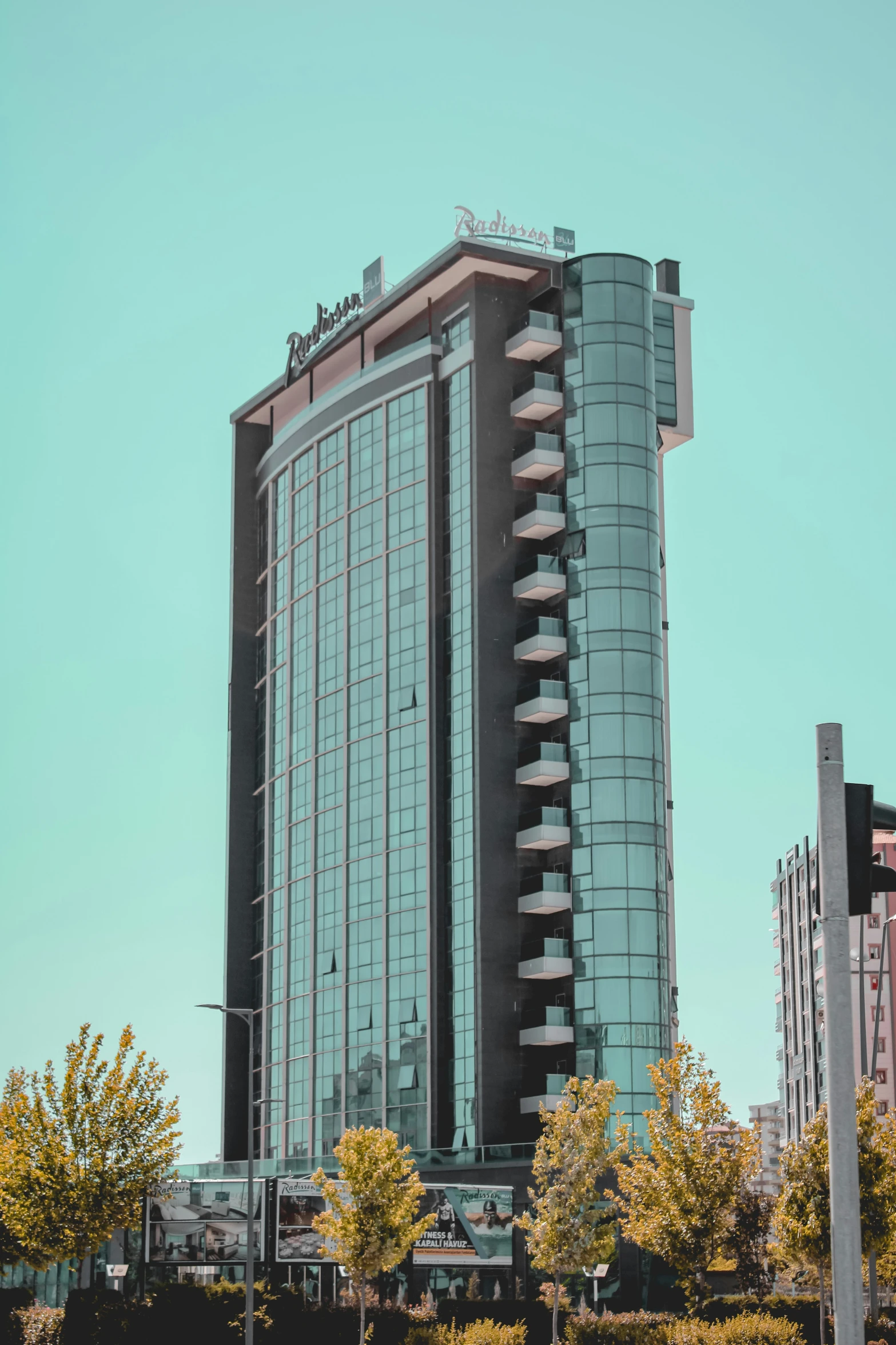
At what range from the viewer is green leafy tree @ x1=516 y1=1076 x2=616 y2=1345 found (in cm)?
5188

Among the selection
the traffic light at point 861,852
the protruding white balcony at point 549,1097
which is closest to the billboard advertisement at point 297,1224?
the protruding white balcony at point 549,1097

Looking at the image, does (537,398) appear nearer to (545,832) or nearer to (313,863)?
(545,832)

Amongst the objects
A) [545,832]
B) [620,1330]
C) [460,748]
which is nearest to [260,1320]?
[620,1330]

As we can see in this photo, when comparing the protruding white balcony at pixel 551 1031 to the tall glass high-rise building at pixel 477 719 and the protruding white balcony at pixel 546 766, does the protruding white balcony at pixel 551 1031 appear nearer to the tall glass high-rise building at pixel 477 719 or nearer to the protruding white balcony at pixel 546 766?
the tall glass high-rise building at pixel 477 719

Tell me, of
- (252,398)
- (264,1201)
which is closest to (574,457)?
(252,398)

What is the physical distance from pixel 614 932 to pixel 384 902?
13.0 meters

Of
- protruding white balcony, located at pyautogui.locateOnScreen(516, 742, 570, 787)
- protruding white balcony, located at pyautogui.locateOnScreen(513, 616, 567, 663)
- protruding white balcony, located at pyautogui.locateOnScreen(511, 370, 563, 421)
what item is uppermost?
protruding white balcony, located at pyautogui.locateOnScreen(511, 370, 563, 421)

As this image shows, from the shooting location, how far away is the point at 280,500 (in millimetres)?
98062

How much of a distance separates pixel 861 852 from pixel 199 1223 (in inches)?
1856

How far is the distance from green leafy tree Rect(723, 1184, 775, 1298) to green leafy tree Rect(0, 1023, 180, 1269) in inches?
702

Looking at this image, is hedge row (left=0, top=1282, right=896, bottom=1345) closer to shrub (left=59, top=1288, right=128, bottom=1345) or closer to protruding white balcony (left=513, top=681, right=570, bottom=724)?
shrub (left=59, top=1288, right=128, bottom=1345)

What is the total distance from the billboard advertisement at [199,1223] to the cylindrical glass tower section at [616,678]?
19.0 metres

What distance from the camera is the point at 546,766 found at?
74.5 metres

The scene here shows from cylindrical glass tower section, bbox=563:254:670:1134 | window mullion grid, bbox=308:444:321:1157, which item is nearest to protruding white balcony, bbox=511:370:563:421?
cylindrical glass tower section, bbox=563:254:670:1134
